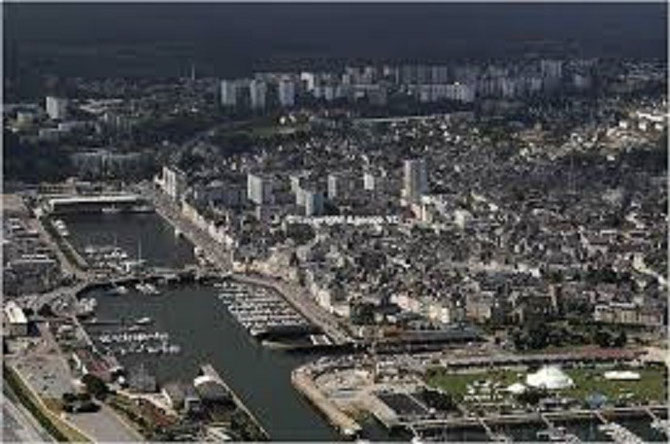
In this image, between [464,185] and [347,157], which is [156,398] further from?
[347,157]

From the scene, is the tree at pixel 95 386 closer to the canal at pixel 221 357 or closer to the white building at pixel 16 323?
the canal at pixel 221 357

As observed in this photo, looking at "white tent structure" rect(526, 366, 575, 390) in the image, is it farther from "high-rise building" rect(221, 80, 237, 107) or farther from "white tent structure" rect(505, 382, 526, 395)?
"high-rise building" rect(221, 80, 237, 107)

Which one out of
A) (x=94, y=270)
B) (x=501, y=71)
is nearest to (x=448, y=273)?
(x=94, y=270)

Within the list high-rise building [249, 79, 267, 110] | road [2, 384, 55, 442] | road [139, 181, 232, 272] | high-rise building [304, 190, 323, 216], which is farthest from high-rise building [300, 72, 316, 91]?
road [2, 384, 55, 442]

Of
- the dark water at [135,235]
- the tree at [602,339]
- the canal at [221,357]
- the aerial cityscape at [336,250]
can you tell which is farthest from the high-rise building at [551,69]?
the tree at [602,339]

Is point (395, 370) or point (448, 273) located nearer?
point (395, 370)
